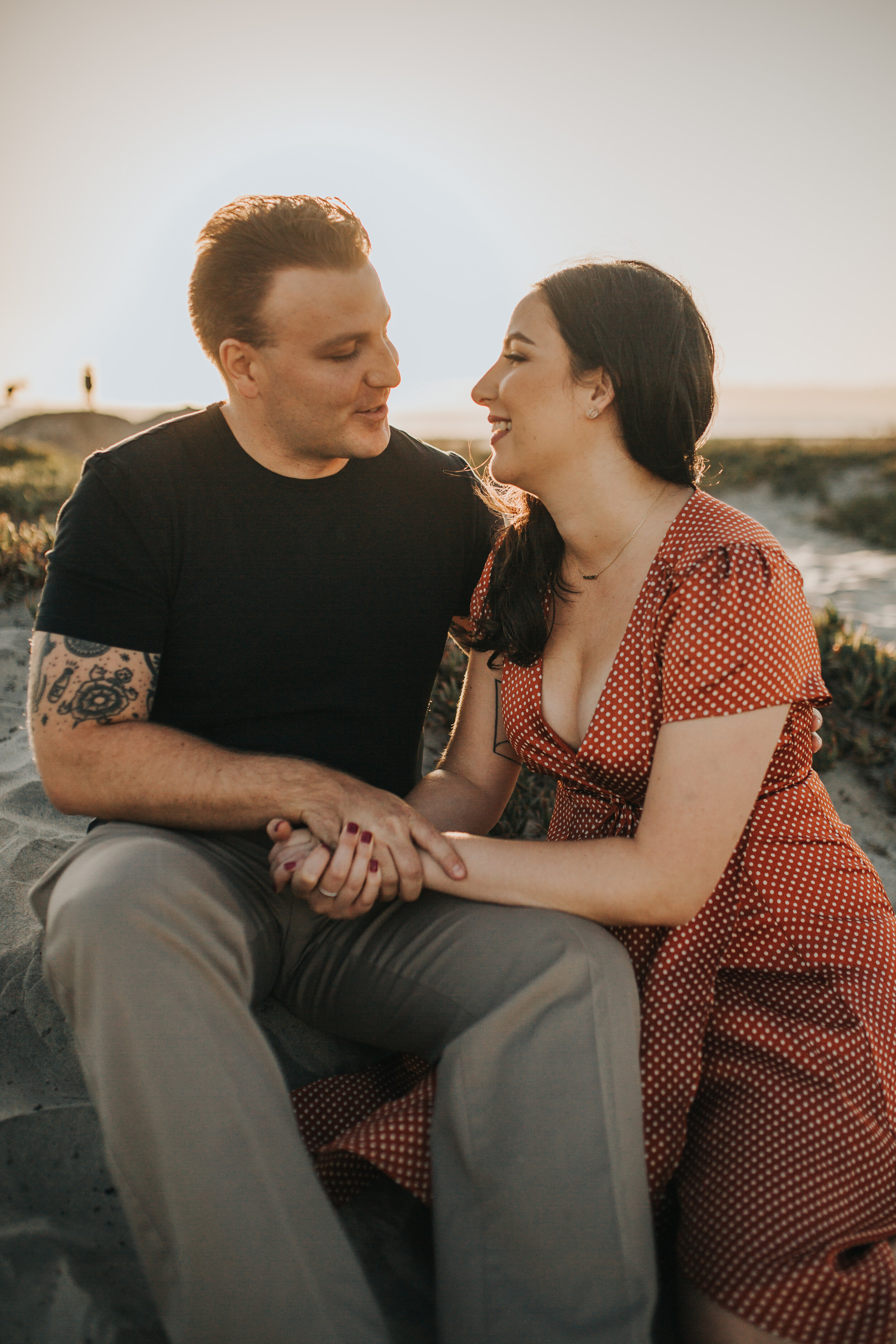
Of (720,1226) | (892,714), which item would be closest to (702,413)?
(720,1226)

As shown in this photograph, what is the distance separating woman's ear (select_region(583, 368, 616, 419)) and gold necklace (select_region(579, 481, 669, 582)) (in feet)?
0.96

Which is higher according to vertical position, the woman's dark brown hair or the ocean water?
the woman's dark brown hair

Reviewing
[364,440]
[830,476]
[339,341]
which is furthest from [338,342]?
[830,476]

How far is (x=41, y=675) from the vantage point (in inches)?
91.1

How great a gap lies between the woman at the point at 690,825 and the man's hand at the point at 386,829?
0.15 feet

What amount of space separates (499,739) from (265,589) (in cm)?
86

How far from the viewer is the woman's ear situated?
2375mm

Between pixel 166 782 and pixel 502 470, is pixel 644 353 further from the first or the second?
pixel 166 782

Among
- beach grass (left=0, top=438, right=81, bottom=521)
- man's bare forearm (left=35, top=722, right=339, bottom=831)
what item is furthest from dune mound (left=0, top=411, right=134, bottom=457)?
man's bare forearm (left=35, top=722, right=339, bottom=831)

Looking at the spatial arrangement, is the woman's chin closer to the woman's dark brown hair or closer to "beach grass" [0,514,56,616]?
the woman's dark brown hair

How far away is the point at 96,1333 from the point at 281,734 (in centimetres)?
146

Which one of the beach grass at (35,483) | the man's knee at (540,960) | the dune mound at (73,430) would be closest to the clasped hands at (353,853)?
the man's knee at (540,960)

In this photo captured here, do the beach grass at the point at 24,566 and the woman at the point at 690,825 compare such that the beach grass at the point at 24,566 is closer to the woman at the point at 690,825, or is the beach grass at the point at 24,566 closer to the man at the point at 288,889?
the man at the point at 288,889

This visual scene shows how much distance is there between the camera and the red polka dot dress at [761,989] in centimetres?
176
